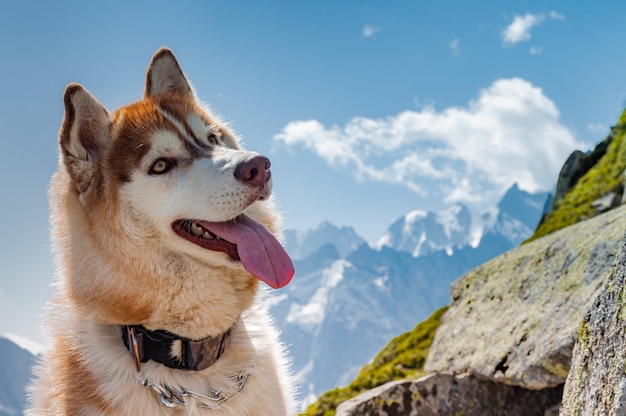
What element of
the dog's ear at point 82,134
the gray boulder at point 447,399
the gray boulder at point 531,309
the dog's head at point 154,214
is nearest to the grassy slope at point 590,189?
the gray boulder at point 531,309

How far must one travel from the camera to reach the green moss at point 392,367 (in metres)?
7.90

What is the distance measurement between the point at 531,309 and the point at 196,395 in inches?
151

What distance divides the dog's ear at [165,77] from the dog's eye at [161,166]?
1.14 metres

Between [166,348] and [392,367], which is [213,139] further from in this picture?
[392,367]

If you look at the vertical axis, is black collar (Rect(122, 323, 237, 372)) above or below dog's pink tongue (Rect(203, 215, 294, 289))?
below

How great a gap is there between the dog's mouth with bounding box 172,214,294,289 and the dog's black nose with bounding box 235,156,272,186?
1.19 ft

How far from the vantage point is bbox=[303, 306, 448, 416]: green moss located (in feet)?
25.9

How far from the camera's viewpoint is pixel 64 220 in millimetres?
4773

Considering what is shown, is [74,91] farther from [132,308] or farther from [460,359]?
[460,359]

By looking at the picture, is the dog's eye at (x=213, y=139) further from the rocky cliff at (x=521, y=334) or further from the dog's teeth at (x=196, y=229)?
the rocky cliff at (x=521, y=334)

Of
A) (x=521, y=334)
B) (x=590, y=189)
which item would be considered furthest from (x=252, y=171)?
(x=590, y=189)

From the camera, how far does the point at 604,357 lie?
3.49 m

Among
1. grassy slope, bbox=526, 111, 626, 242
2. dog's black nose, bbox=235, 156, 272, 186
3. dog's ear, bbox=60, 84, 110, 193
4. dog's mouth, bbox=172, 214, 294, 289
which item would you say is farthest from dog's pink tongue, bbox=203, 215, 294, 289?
grassy slope, bbox=526, 111, 626, 242

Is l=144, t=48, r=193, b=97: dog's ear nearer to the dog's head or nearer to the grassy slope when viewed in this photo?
the dog's head
